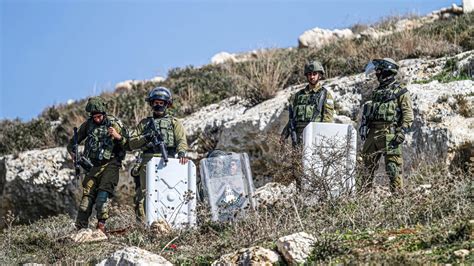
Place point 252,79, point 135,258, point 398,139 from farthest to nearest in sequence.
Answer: point 252,79 → point 398,139 → point 135,258

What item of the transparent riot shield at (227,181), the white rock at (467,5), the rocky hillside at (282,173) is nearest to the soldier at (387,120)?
the rocky hillside at (282,173)

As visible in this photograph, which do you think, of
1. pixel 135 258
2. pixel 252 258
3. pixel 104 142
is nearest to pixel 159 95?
pixel 104 142

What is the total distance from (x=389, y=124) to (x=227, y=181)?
2.01 metres

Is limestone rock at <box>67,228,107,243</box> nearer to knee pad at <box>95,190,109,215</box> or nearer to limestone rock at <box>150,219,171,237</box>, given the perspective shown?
limestone rock at <box>150,219,171,237</box>

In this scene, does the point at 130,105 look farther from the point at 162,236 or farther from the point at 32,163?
the point at 162,236

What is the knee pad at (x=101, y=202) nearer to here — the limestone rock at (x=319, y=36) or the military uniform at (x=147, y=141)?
the military uniform at (x=147, y=141)

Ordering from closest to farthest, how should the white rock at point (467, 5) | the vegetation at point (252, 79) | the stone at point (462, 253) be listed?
the stone at point (462, 253) < the vegetation at point (252, 79) < the white rock at point (467, 5)

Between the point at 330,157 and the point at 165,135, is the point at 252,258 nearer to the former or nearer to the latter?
the point at 330,157

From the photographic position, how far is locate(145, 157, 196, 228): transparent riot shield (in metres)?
8.86

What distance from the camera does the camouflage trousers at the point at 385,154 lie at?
30.5ft

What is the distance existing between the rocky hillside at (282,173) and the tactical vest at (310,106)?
52cm

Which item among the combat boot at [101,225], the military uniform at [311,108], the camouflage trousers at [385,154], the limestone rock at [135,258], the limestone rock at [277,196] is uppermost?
the military uniform at [311,108]

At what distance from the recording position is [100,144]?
1005 centimetres

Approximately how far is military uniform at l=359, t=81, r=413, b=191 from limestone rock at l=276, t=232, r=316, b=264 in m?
3.27
